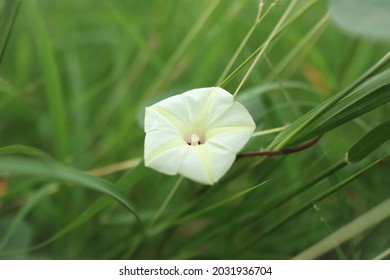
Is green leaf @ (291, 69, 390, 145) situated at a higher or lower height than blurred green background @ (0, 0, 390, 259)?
lower

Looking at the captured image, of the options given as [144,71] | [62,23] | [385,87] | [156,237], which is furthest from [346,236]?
[62,23]

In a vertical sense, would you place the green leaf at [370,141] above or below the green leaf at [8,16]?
below

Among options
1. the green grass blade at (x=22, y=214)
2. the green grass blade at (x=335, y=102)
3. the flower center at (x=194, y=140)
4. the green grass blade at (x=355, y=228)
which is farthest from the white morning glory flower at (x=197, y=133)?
the green grass blade at (x=22, y=214)

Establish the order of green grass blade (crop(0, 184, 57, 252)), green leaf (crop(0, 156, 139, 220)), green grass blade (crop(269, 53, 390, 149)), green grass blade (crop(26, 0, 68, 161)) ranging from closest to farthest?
green leaf (crop(0, 156, 139, 220)) → green grass blade (crop(269, 53, 390, 149)) → green grass blade (crop(0, 184, 57, 252)) → green grass blade (crop(26, 0, 68, 161))

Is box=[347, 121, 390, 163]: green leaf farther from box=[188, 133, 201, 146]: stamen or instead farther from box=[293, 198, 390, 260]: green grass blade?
box=[188, 133, 201, 146]: stamen

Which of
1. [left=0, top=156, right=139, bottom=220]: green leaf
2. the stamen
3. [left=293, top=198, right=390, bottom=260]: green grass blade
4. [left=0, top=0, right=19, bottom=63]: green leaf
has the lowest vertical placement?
[left=293, top=198, right=390, bottom=260]: green grass blade

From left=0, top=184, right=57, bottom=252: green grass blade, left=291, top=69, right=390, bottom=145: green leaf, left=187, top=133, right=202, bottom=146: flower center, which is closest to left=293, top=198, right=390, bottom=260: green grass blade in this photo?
left=291, top=69, right=390, bottom=145: green leaf

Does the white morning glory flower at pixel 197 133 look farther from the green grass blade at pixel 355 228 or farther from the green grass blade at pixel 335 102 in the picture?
the green grass blade at pixel 355 228
